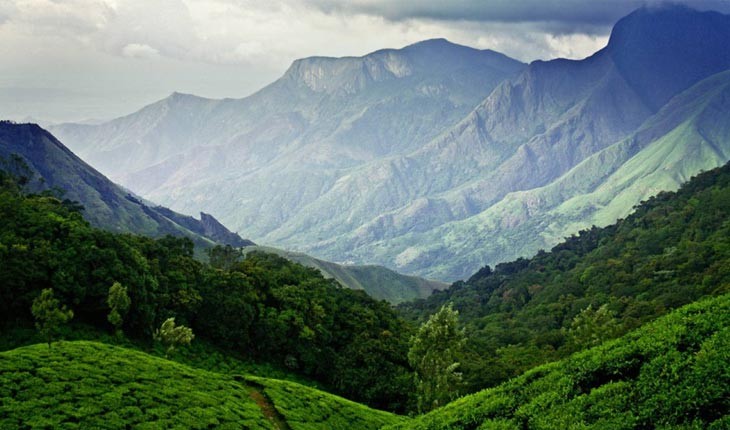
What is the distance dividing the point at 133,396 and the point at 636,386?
3727cm

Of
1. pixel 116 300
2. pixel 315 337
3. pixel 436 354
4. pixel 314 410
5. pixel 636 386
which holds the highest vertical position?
pixel 636 386

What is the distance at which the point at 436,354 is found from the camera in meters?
71.1

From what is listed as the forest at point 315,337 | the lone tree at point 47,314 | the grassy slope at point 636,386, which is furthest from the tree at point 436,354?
the lone tree at point 47,314

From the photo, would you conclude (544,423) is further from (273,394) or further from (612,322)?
(612,322)

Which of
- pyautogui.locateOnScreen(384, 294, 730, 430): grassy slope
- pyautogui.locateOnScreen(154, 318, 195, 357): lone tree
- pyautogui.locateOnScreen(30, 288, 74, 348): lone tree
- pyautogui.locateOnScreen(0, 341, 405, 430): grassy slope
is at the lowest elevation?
pyautogui.locateOnScreen(0, 341, 405, 430): grassy slope

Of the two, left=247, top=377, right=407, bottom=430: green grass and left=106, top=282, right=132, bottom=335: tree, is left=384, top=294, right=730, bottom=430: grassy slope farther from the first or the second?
left=106, top=282, right=132, bottom=335: tree

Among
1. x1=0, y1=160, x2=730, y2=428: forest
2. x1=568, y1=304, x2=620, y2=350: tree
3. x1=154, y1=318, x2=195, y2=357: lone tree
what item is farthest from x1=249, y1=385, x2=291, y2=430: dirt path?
x1=568, y1=304, x2=620, y2=350: tree

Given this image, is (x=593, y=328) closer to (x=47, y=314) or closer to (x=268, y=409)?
(x=268, y=409)

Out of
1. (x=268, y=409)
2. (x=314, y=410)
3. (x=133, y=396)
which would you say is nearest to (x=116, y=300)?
(x=268, y=409)

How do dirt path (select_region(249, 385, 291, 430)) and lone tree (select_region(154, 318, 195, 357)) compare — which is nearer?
dirt path (select_region(249, 385, 291, 430))

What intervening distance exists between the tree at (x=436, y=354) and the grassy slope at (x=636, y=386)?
3683 cm

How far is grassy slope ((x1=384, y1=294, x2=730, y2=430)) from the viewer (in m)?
22.7

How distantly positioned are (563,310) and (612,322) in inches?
4414

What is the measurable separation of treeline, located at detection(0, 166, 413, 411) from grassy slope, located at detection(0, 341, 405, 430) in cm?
2078
